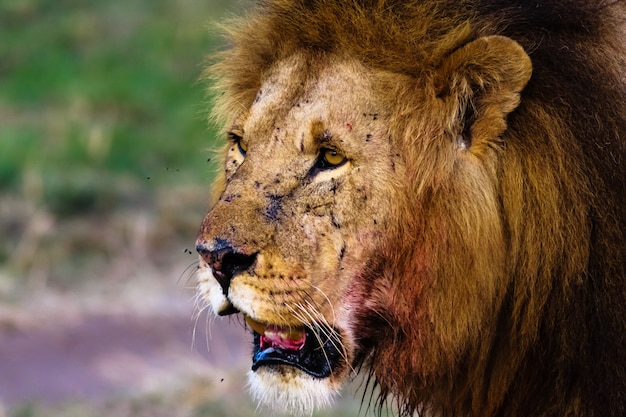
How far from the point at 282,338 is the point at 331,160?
518 millimetres

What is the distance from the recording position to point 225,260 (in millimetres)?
3000

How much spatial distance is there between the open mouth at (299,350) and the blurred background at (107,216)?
0.90 ft

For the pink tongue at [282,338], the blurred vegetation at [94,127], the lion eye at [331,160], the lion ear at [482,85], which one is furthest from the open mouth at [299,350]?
the blurred vegetation at [94,127]

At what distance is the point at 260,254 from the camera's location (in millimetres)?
3010

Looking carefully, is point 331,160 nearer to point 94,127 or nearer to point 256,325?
point 256,325

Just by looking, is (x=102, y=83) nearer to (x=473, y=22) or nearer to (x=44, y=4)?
(x=44, y=4)

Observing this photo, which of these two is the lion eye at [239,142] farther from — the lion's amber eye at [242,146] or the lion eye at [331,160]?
the lion eye at [331,160]

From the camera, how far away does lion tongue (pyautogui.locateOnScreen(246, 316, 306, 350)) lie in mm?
3154

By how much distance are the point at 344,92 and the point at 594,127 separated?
2.28ft

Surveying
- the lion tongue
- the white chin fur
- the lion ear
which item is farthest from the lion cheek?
the lion ear

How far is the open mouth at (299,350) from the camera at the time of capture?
10.4 ft

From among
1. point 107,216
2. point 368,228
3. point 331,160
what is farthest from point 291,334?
point 107,216

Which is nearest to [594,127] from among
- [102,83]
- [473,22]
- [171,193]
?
[473,22]

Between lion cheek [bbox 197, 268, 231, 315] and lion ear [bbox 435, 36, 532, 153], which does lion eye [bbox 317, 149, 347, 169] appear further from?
lion cheek [bbox 197, 268, 231, 315]
